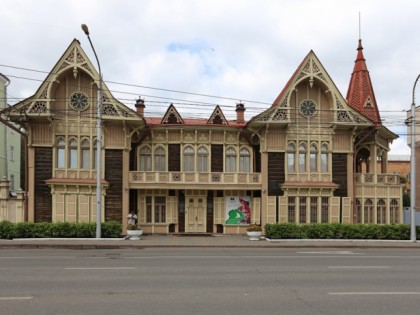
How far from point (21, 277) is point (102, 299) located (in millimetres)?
3644

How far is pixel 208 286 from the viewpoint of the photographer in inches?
396

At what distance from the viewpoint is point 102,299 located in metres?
8.61

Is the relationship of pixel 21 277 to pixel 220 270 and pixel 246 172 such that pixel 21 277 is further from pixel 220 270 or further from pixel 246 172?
pixel 246 172

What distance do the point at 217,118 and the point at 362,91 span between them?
997 centimetres

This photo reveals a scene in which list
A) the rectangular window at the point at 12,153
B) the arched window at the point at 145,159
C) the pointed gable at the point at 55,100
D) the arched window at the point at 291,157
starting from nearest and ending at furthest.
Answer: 1. the pointed gable at the point at 55,100
2. the arched window at the point at 291,157
3. the arched window at the point at 145,159
4. the rectangular window at the point at 12,153

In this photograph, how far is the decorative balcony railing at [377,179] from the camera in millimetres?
28516

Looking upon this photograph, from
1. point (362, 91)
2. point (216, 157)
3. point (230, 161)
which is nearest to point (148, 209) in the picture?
point (216, 157)

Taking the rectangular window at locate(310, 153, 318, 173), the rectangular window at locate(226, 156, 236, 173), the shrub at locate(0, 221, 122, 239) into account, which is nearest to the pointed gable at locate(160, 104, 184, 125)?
→ the rectangular window at locate(226, 156, 236, 173)

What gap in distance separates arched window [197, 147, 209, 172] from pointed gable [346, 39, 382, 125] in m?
10.1

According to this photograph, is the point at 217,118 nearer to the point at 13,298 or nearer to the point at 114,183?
the point at 114,183

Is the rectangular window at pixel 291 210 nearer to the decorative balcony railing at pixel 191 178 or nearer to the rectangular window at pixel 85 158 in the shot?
the decorative balcony railing at pixel 191 178

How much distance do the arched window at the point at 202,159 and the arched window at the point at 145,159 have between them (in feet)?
9.90

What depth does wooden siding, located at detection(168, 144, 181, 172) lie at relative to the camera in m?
28.7

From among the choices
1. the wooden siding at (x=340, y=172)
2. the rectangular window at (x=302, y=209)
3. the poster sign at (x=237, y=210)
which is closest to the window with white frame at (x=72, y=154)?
the poster sign at (x=237, y=210)
